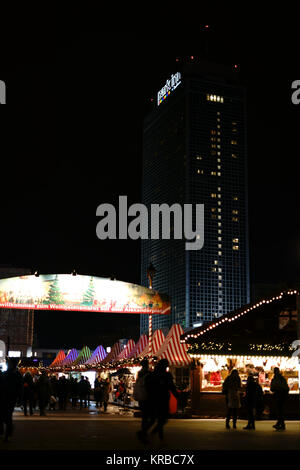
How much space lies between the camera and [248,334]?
24984 millimetres

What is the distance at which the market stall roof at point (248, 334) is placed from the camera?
24453 mm

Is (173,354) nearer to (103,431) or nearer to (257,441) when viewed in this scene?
(103,431)

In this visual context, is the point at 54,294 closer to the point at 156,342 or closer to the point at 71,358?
the point at 156,342

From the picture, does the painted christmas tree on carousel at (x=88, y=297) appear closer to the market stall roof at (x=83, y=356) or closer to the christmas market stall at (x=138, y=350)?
the christmas market stall at (x=138, y=350)

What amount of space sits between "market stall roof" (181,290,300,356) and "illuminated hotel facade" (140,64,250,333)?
148 metres

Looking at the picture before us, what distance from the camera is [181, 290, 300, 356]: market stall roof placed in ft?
80.2

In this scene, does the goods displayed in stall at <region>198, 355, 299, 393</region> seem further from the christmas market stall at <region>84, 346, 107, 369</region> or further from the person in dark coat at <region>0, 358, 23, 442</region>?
the christmas market stall at <region>84, 346, 107, 369</region>

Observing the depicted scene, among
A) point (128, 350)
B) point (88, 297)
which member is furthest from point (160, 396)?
point (128, 350)

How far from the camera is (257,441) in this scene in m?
13.0

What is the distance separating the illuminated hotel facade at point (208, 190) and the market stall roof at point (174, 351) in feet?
472

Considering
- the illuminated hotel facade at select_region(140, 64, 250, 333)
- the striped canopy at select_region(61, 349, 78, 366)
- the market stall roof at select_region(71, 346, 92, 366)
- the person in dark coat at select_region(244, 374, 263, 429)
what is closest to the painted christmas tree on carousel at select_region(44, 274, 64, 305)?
the person in dark coat at select_region(244, 374, 263, 429)

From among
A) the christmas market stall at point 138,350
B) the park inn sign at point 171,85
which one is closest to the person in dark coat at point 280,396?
the christmas market stall at point 138,350

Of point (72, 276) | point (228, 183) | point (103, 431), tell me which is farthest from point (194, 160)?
point (103, 431)

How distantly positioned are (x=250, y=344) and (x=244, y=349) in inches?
12.1
